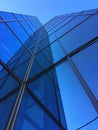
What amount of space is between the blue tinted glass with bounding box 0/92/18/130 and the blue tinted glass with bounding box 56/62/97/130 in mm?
870

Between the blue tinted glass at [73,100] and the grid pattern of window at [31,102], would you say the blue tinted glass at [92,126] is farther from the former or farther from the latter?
the grid pattern of window at [31,102]

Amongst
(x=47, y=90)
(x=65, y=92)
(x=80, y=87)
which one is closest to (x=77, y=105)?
(x=80, y=87)

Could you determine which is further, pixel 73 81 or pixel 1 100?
pixel 73 81

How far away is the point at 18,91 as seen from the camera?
3.00m

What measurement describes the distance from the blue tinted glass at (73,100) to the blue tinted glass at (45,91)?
0.18m

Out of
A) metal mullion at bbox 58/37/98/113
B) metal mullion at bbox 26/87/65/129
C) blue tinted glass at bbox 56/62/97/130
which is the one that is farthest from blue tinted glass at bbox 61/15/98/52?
metal mullion at bbox 26/87/65/129

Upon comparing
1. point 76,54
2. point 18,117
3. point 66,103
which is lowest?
point 66,103

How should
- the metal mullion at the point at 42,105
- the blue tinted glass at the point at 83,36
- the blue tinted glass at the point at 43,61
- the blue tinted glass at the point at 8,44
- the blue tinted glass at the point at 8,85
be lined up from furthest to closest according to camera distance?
1. the blue tinted glass at the point at 8,44
2. the blue tinted glass at the point at 43,61
3. the blue tinted glass at the point at 83,36
4. the blue tinted glass at the point at 8,85
5. the metal mullion at the point at 42,105

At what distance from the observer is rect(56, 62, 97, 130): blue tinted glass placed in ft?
8.44

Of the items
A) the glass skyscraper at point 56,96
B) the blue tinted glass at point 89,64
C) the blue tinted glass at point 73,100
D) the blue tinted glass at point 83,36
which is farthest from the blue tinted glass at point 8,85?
the blue tinted glass at point 83,36

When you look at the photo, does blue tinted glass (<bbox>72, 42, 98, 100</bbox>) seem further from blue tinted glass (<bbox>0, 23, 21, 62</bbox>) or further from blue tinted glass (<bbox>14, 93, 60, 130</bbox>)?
blue tinted glass (<bbox>0, 23, 21, 62</bbox>)

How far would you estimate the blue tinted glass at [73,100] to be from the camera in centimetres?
257

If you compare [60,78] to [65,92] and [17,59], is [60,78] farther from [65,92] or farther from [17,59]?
[17,59]

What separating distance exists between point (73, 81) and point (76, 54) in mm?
741
